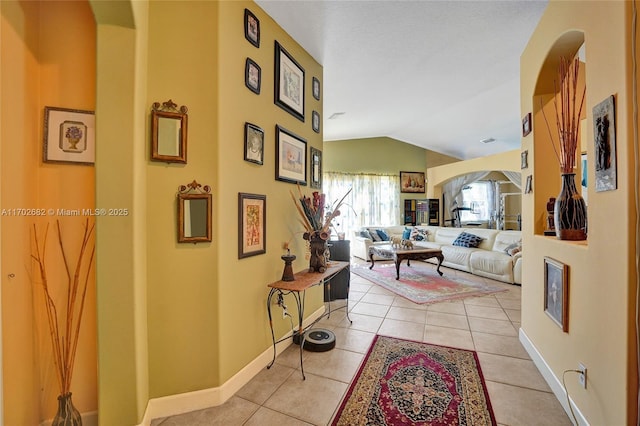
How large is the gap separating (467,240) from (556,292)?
4417 mm

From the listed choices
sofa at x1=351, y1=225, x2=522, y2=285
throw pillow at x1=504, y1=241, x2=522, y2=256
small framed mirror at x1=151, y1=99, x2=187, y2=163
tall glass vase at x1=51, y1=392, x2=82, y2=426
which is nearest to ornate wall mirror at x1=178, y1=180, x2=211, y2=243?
small framed mirror at x1=151, y1=99, x2=187, y2=163

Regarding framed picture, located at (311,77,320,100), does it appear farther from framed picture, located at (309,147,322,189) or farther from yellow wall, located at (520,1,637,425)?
yellow wall, located at (520,1,637,425)

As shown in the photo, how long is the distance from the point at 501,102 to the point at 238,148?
16.5ft

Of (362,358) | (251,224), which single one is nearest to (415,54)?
(251,224)

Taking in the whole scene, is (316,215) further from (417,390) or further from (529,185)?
(529,185)

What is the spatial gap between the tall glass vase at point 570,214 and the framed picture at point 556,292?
0.21 m

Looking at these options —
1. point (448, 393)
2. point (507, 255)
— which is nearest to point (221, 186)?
point (448, 393)

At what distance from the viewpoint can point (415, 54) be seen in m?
3.07

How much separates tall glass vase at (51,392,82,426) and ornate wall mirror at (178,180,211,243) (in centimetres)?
94

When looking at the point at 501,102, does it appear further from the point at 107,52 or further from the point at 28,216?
the point at 28,216

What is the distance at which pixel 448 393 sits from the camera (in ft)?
5.94

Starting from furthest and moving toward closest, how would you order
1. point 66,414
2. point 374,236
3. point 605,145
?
1. point 374,236
2. point 66,414
3. point 605,145

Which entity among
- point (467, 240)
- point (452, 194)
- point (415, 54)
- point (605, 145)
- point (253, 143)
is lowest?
point (467, 240)

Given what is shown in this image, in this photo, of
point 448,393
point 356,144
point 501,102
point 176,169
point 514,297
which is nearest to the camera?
point 176,169
